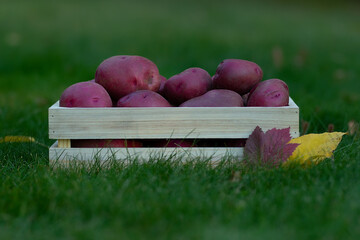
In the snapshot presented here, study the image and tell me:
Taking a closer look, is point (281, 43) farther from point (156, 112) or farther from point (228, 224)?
point (228, 224)

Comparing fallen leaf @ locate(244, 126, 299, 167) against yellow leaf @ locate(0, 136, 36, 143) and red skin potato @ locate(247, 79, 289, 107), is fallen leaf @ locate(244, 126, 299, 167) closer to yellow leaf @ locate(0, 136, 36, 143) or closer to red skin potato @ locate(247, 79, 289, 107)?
red skin potato @ locate(247, 79, 289, 107)

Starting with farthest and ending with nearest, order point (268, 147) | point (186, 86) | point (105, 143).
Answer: point (186, 86), point (105, 143), point (268, 147)

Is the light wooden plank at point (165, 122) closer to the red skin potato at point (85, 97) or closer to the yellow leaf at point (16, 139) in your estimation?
the red skin potato at point (85, 97)

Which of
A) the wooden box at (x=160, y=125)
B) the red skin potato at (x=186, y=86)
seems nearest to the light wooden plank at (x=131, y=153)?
the wooden box at (x=160, y=125)

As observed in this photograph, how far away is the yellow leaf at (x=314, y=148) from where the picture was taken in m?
2.26

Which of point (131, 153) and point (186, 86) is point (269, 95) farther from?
point (131, 153)

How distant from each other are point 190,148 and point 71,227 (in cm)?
85

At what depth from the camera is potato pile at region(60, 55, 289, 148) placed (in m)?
2.40

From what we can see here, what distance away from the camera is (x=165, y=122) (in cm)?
232

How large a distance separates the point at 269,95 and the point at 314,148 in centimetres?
33

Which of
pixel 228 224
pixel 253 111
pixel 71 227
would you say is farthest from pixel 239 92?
→ pixel 71 227

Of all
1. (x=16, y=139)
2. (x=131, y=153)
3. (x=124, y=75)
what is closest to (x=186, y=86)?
(x=124, y=75)

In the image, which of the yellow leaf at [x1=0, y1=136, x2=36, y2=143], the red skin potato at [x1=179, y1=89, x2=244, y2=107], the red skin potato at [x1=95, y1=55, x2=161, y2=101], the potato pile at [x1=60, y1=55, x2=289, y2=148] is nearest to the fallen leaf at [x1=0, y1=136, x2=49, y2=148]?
the yellow leaf at [x1=0, y1=136, x2=36, y2=143]

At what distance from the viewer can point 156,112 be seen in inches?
91.0
